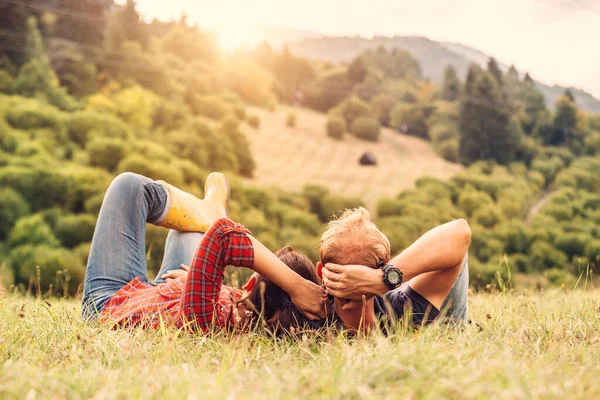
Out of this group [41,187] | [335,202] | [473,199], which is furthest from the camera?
[473,199]

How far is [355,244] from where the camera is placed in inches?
94.8

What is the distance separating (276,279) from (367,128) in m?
48.1

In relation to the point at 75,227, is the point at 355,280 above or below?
above

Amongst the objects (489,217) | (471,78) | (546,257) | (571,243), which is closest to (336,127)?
(471,78)

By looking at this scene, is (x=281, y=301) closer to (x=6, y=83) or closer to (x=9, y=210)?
(x=9, y=210)

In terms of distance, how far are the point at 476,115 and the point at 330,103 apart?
54.5 ft

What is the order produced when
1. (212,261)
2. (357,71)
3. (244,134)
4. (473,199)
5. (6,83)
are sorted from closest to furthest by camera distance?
(212,261) < (6,83) < (473,199) < (244,134) < (357,71)

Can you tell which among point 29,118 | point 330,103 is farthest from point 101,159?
point 330,103

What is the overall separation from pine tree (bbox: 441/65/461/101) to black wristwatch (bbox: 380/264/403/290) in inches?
A: 1997

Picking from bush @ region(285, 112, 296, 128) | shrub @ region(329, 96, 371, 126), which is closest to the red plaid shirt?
bush @ region(285, 112, 296, 128)

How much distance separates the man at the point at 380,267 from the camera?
2.30 m

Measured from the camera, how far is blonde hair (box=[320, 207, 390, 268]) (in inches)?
94.4

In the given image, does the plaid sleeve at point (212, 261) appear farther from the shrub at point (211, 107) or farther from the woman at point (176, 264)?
the shrub at point (211, 107)

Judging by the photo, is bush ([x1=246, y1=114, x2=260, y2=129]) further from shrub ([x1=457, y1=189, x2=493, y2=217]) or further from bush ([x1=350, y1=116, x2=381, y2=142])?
shrub ([x1=457, y1=189, x2=493, y2=217])
